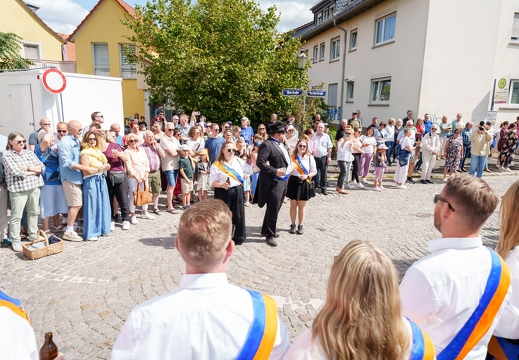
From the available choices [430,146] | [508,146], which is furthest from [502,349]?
[508,146]

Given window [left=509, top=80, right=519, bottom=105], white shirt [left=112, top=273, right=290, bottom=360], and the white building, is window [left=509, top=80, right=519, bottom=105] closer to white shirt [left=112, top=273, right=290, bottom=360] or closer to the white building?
the white building

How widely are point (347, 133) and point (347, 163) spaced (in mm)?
825

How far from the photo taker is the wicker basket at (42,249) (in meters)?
5.26

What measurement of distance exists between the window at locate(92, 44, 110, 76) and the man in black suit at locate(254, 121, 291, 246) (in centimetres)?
1871

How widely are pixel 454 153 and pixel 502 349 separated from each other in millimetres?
10902

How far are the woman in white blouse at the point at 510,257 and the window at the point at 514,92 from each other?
17.5 m

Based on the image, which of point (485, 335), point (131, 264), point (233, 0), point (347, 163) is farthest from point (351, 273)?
point (233, 0)

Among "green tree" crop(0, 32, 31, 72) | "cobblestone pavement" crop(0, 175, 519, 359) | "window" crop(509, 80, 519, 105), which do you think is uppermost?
"green tree" crop(0, 32, 31, 72)

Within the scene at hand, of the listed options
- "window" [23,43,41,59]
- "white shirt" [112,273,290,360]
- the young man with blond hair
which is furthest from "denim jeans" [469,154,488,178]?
"window" [23,43,41,59]

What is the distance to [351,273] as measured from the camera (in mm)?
1428

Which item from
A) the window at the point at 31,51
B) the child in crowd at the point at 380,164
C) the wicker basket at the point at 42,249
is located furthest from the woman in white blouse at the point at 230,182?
the window at the point at 31,51

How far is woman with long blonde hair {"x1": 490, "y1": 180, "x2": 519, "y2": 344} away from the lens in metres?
2.00

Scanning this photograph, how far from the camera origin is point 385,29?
17.4 metres

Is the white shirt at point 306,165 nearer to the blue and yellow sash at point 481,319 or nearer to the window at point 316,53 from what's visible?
the blue and yellow sash at point 481,319
